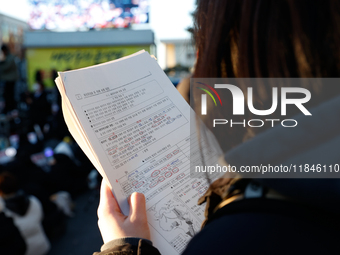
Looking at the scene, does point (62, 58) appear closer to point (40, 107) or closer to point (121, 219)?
point (40, 107)

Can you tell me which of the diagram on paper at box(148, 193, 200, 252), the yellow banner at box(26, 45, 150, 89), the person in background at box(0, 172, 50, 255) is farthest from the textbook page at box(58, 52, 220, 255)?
the yellow banner at box(26, 45, 150, 89)

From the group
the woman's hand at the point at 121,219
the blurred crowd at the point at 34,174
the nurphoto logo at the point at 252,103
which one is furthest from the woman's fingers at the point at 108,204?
the blurred crowd at the point at 34,174

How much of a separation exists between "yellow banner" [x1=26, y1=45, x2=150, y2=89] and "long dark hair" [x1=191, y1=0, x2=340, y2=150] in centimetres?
766

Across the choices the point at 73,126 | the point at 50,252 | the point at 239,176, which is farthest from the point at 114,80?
the point at 50,252

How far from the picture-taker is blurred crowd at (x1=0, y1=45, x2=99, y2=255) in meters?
2.53

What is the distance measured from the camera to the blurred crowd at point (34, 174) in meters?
2.53

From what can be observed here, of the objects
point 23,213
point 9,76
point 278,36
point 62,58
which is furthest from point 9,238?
point 62,58

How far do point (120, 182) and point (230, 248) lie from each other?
0.33 m

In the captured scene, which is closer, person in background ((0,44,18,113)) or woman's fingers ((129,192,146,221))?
woman's fingers ((129,192,146,221))

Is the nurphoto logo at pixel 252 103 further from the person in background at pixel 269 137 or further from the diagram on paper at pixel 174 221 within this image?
the diagram on paper at pixel 174 221

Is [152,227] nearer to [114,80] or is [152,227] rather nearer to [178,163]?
[178,163]

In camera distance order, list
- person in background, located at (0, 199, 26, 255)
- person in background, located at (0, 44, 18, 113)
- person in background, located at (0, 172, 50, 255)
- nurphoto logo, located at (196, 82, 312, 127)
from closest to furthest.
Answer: nurphoto logo, located at (196, 82, 312, 127), person in background, located at (0, 199, 26, 255), person in background, located at (0, 172, 50, 255), person in background, located at (0, 44, 18, 113)

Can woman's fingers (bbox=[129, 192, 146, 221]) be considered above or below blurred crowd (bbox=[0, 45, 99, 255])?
above

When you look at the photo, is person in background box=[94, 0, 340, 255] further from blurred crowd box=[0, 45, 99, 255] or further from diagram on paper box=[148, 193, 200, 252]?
blurred crowd box=[0, 45, 99, 255]
